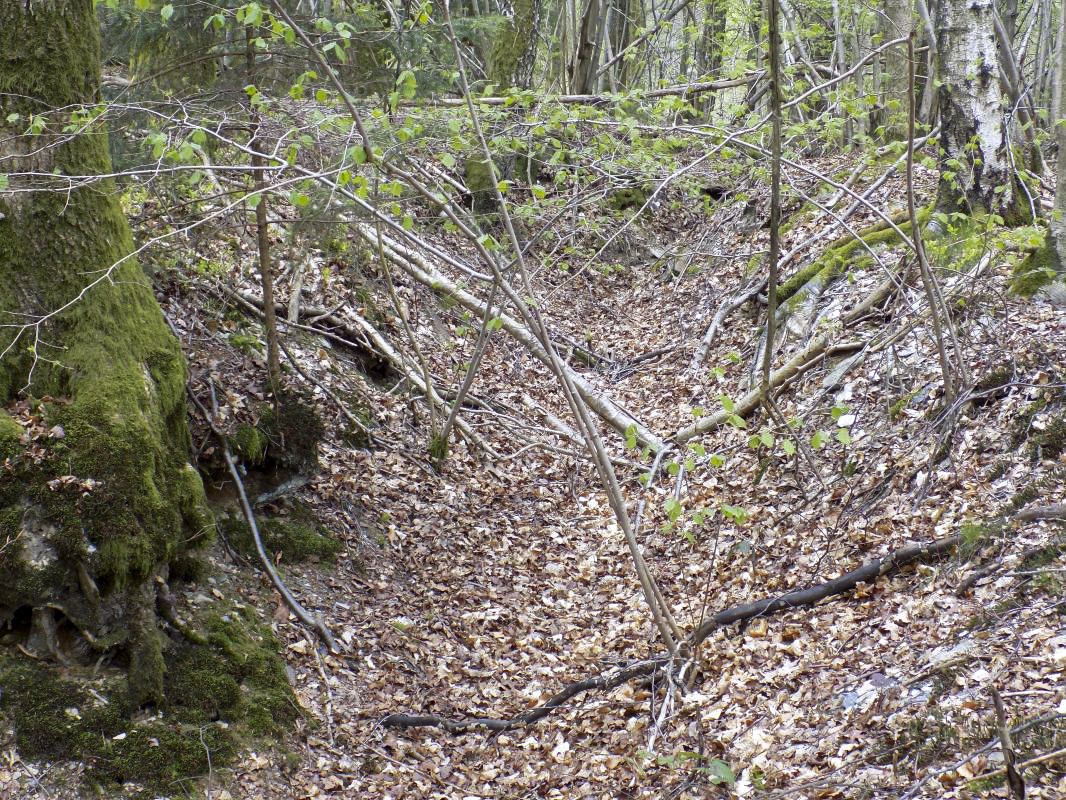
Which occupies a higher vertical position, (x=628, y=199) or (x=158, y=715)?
(x=628, y=199)

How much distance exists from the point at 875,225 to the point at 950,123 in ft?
6.06

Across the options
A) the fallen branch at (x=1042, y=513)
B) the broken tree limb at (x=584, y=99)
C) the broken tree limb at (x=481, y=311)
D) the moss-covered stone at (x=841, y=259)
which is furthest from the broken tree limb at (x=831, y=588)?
the moss-covered stone at (x=841, y=259)

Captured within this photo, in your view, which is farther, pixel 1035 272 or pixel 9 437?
pixel 1035 272

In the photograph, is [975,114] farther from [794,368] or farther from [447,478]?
[447,478]

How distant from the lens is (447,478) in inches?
293

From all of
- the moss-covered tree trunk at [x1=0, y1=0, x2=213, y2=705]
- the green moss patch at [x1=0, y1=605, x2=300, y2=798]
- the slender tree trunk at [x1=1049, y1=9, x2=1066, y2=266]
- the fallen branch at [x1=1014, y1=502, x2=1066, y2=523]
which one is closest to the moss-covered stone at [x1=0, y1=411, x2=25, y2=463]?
the moss-covered tree trunk at [x1=0, y1=0, x2=213, y2=705]

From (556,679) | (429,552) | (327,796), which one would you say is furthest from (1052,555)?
(429,552)

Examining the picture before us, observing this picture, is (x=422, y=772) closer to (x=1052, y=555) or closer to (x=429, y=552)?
(x=429, y=552)

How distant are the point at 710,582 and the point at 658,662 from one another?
3.48 feet

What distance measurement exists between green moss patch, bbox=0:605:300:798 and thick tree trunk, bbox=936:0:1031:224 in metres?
6.46

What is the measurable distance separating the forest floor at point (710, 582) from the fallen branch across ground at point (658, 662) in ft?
0.22

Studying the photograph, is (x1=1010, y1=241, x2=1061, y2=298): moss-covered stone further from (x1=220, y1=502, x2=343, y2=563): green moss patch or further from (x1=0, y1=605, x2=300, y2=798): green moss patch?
(x1=0, y1=605, x2=300, y2=798): green moss patch

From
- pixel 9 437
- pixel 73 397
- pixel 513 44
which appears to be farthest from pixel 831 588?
pixel 513 44

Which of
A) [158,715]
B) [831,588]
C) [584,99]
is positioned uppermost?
[584,99]
